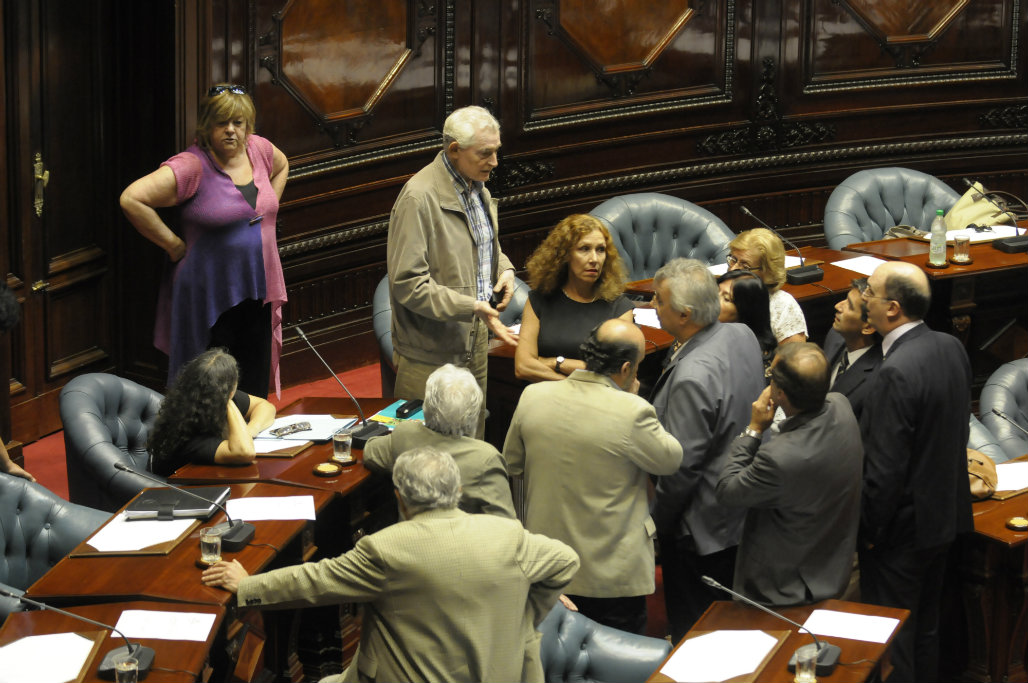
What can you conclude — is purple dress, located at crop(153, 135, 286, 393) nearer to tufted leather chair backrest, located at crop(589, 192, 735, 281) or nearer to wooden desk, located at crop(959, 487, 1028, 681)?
tufted leather chair backrest, located at crop(589, 192, 735, 281)

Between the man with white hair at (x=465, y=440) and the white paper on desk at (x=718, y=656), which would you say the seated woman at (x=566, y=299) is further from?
the white paper on desk at (x=718, y=656)

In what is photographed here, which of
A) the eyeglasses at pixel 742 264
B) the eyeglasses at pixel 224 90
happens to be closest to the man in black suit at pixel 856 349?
the eyeglasses at pixel 742 264

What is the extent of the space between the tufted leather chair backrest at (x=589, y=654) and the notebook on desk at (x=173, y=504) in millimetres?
1021

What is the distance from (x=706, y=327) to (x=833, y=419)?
0.63 metres

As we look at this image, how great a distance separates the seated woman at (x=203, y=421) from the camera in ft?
13.5

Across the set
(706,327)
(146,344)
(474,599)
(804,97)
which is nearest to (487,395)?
(706,327)

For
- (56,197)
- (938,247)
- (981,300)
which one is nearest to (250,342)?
(56,197)

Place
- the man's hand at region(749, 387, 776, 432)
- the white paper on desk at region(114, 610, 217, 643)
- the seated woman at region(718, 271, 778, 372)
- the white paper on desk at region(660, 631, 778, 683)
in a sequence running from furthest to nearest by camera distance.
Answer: the seated woman at region(718, 271, 778, 372) < the man's hand at region(749, 387, 776, 432) < the white paper on desk at region(660, 631, 778, 683) < the white paper on desk at region(114, 610, 217, 643)

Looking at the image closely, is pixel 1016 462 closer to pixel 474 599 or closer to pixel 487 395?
pixel 487 395

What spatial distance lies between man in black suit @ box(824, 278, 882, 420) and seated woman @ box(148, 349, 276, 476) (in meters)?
1.81

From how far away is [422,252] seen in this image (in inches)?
180

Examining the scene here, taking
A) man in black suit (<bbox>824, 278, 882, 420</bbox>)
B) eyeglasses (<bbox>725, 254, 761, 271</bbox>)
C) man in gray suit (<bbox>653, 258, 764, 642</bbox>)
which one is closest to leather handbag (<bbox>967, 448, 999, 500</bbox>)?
man in black suit (<bbox>824, 278, 882, 420</bbox>)

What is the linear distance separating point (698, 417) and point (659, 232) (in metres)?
2.70

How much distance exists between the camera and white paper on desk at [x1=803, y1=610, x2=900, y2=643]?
3.58 m
